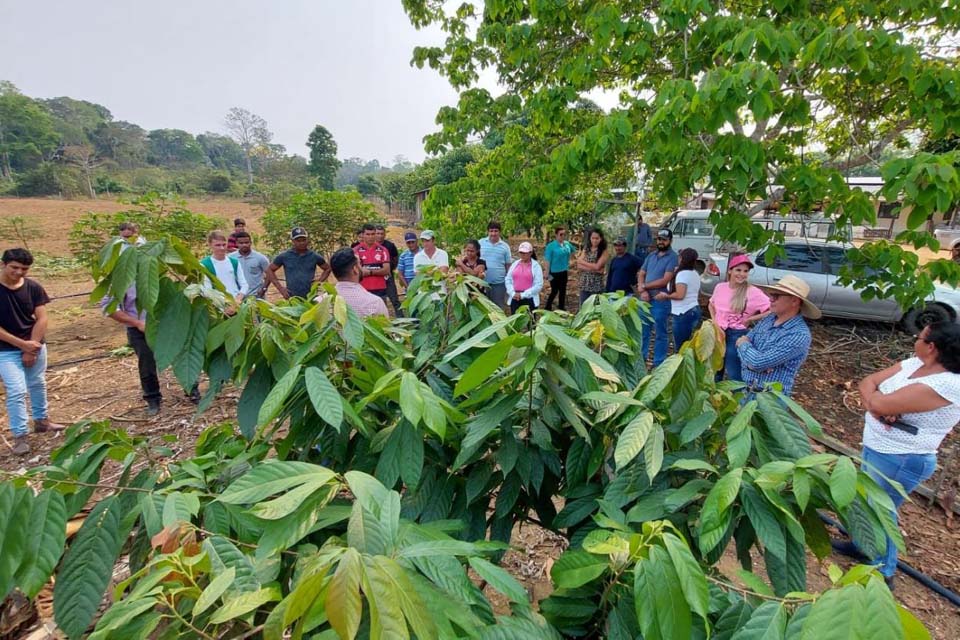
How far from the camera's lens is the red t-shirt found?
602 centimetres

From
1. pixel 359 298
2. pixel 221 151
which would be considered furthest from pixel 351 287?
pixel 221 151

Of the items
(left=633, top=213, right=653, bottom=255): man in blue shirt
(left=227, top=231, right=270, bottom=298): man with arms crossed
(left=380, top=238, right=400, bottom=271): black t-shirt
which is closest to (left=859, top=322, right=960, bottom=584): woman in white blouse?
(left=380, top=238, right=400, bottom=271): black t-shirt

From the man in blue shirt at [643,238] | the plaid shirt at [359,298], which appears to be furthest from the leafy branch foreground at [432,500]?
the man in blue shirt at [643,238]

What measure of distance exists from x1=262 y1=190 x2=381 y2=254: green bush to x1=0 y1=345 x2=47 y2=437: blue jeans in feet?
22.1

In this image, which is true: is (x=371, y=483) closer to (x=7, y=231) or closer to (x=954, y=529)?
(x=954, y=529)

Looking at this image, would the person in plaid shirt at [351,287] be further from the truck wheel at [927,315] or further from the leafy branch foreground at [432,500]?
the truck wheel at [927,315]

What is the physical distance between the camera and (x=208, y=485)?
119 centimetres

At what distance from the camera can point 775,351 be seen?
3.21 meters

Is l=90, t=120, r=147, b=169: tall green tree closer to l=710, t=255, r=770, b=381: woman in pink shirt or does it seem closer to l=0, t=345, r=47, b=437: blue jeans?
l=0, t=345, r=47, b=437: blue jeans

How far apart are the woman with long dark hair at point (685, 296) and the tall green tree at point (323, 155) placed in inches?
1760

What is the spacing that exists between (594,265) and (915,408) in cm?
446

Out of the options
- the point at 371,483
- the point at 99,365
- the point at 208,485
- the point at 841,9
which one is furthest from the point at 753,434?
the point at 99,365

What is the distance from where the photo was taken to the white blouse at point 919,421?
2.25m

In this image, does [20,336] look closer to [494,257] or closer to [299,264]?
[299,264]
